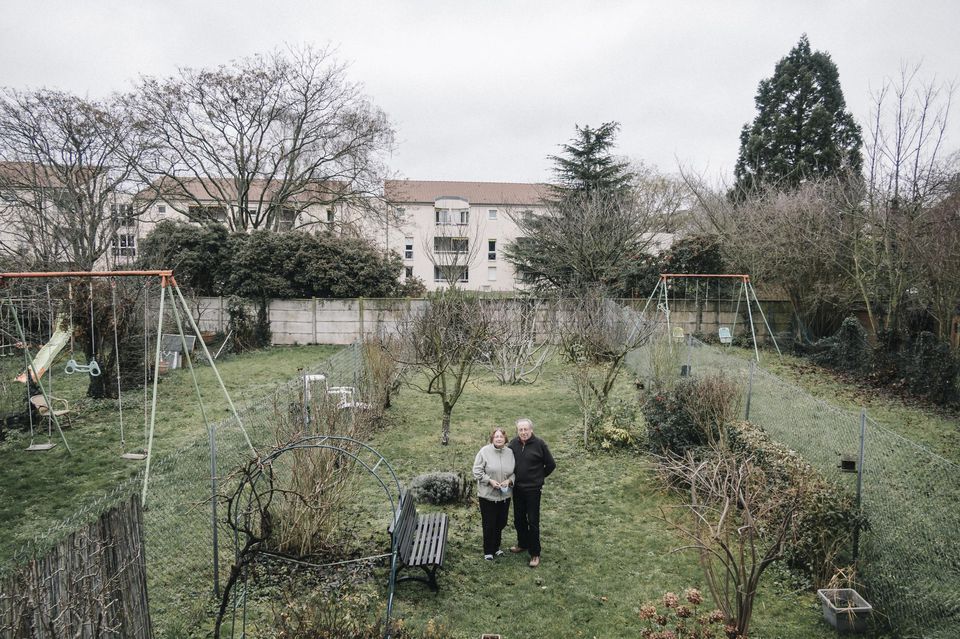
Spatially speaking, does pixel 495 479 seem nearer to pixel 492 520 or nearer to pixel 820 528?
pixel 492 520

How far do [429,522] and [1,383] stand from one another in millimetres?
9684

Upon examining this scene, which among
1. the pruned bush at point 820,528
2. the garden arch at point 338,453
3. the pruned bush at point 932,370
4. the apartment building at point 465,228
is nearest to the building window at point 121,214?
the garden arch at point 338,453

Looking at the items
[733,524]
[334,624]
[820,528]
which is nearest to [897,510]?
[820,528]

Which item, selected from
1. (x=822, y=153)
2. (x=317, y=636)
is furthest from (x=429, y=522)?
(x=822, y=153)

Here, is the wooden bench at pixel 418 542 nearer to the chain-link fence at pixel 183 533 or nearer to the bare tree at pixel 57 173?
the chain-link fence at pixel 183 533

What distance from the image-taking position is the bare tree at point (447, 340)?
382 inches

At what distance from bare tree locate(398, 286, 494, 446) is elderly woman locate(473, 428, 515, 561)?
3.71 m

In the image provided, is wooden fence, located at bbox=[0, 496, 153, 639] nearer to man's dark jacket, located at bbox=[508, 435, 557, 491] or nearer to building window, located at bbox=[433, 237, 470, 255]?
man's dark jacket, located at bbox=[508, 435, 557, 491]

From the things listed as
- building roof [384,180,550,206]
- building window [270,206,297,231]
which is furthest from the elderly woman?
building roof [384,180,550,206]

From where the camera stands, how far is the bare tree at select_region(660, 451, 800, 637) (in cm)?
367

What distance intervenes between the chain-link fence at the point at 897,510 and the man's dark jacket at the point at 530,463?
286 cm

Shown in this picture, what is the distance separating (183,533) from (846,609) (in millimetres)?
6021

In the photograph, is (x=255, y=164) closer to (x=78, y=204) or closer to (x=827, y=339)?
(x=78, y=204)

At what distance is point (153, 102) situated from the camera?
20703 mm
